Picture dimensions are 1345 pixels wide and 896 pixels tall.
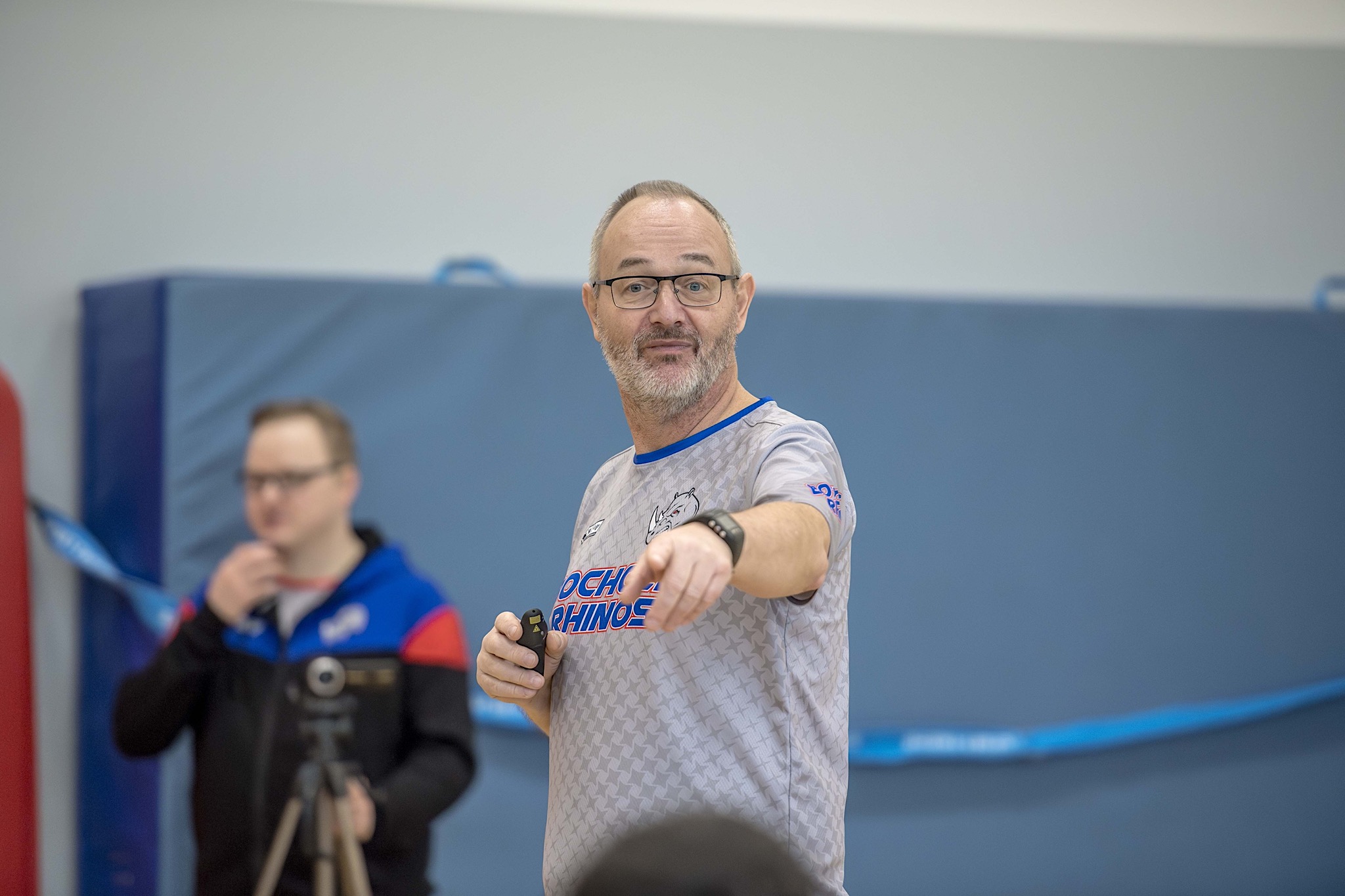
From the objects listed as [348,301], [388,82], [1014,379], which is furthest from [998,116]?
[348,301]

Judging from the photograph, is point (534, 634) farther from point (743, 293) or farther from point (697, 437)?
point (743, 293)

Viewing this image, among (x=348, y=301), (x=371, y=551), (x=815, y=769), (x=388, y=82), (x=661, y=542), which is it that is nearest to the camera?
(x=661, y=542)

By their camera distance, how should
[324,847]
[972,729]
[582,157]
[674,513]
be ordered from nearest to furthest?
[674,513], [324,847], [972,729], [582,157]

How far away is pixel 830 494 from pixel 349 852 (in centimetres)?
128

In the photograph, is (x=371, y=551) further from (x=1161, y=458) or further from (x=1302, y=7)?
(x=1302, y=7)

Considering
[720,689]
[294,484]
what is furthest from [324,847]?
[720,689]

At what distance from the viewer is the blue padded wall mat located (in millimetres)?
3076

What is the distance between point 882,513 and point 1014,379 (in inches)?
21.7

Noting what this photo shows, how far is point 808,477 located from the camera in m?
1.12

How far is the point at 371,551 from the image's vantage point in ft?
8.00

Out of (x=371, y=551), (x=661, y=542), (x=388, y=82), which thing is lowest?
(x=661, y=542)

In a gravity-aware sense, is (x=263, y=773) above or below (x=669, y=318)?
below

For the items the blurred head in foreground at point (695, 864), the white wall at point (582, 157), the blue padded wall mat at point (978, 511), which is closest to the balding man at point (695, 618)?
the blurred head in foreground at point (695, 864)

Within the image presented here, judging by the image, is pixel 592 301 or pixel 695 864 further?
pixel 592 301
